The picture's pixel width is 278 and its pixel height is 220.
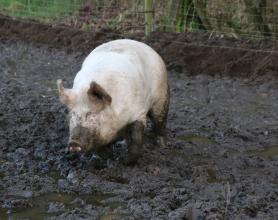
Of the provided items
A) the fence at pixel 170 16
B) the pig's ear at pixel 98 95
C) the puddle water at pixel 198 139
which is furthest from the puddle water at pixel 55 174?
the fence at pixel 170 16

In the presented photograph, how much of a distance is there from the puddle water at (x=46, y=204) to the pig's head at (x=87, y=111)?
0.35m

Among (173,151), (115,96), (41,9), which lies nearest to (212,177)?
(173,151)

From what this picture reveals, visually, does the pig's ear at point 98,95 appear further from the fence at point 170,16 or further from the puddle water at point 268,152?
the fence at point 170,16

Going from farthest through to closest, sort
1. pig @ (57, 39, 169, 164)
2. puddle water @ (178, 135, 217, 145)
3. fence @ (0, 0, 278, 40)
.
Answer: fence @ (0, 0, 278, 40), puddle water @ (178, 135, 217, 145), pig @ (57, 39, 169, 164)

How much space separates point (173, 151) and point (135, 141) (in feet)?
2.46

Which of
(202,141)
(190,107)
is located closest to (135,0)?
(190,107)

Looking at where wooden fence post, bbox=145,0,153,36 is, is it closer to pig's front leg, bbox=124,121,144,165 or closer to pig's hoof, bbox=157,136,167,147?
pig's hoof, bbox=157,136,167,147

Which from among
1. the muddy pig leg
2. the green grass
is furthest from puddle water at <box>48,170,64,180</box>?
the green grass

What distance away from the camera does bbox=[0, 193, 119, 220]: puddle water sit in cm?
420

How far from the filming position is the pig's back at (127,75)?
16.1 ft

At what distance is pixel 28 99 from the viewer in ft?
23.7

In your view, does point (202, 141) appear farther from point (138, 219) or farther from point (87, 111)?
point (138, 219)

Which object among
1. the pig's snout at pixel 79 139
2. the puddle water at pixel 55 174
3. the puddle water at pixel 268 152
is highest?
the pig's snout at pixel 79 139

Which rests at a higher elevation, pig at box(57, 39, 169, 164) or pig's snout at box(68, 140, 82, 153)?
pig at box(57, 39, 169, 164)
